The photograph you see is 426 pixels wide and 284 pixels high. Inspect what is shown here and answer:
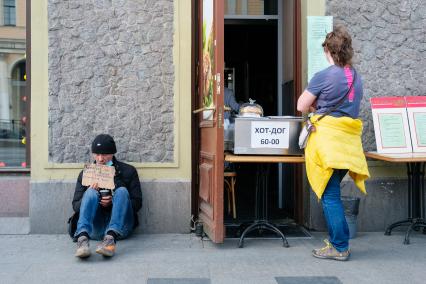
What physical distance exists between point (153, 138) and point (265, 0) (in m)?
3.12

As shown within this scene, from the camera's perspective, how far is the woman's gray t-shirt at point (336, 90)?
185 inches

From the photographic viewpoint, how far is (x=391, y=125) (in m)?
5.68

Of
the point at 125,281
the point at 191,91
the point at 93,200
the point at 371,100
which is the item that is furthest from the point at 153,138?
the point at 371,100

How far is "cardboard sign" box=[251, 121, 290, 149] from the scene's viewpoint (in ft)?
17.0

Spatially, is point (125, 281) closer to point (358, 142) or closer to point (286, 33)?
point (358, 142)

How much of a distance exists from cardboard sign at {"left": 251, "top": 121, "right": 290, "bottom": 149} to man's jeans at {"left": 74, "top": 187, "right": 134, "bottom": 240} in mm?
1399

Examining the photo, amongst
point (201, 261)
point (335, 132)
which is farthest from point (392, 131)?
point (201, 261)

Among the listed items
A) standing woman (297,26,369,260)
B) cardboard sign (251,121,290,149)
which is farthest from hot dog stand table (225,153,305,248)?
standing woman (297,26,369,260)

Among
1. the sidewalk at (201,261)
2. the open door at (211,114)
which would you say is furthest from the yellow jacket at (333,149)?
the open door at (211,114)

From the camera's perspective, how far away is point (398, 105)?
18.9ft

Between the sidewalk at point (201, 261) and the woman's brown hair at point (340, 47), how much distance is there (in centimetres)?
184

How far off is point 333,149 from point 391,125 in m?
1.33

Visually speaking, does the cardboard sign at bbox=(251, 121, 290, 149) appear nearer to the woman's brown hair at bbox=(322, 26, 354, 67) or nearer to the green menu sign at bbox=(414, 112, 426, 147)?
the woman's brown hair at bbox=(322, 26, 354, 67)

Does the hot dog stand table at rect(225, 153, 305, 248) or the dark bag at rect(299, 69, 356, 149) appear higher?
the dark bag at rect(299, 69, 356, 149)
